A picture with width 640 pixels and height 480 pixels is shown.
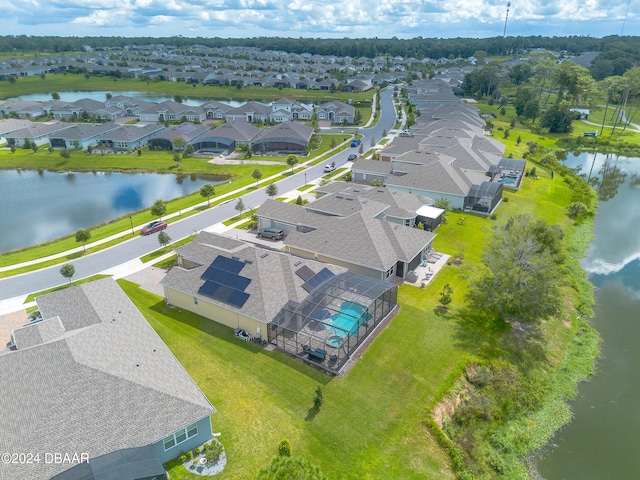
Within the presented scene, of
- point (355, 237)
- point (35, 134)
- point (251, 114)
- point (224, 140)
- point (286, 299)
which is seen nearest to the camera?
point (286, 299)

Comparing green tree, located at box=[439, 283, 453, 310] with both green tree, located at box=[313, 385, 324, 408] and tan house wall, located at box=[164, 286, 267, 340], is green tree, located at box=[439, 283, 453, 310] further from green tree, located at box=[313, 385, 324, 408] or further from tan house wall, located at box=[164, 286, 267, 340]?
tan house wall, located at box=[164, 286, 267, 340]

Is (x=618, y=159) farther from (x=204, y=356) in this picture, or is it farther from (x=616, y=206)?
(x=204, y=356)

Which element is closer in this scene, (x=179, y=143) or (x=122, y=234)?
(x=122, y=234)

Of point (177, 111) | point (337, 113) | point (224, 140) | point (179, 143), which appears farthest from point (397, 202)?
point (177, 111)

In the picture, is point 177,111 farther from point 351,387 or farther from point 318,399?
point 318,399

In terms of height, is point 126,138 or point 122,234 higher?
point 126,138

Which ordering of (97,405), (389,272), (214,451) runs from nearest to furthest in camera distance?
(97,405)
(214,451)
(389,272)

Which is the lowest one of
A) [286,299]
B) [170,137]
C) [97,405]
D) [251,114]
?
[170,137]
